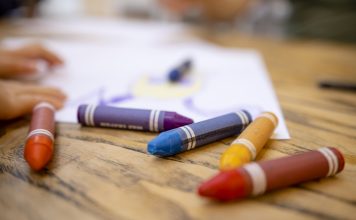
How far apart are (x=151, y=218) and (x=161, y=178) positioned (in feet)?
0.19

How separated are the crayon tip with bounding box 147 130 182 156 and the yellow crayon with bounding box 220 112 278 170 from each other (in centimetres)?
5

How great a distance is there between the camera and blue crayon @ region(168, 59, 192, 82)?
1.95ft

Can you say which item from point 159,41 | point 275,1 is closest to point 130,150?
point 159,41

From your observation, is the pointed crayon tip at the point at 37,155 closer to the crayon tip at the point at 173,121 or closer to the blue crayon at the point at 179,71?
the crayon tip at the point at 173,121

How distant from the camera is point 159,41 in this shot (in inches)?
37.4

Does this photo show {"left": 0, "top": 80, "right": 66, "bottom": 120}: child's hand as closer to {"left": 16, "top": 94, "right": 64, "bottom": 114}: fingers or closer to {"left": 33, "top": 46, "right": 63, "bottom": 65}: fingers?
{"left": 16, "top": 94, "right": 64, "bottom": 114}: fingers

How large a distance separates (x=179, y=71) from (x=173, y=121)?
0.81 ft

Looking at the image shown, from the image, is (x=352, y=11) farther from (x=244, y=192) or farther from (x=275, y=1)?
(x=244, y=192)

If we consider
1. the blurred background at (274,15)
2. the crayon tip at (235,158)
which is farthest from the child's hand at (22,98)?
the blurred background at (274,15)

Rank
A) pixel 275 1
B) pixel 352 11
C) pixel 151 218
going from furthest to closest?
pixel 275 1 < pixel 352 11 < pixel 151 218

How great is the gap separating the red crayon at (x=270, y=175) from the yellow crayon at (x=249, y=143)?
0.07 feet

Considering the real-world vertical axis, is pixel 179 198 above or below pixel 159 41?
below

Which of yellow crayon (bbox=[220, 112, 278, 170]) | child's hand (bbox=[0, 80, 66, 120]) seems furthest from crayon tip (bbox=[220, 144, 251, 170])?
child's hand (bbox=[0, 80, 66, 120])

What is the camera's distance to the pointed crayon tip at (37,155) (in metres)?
0.31
